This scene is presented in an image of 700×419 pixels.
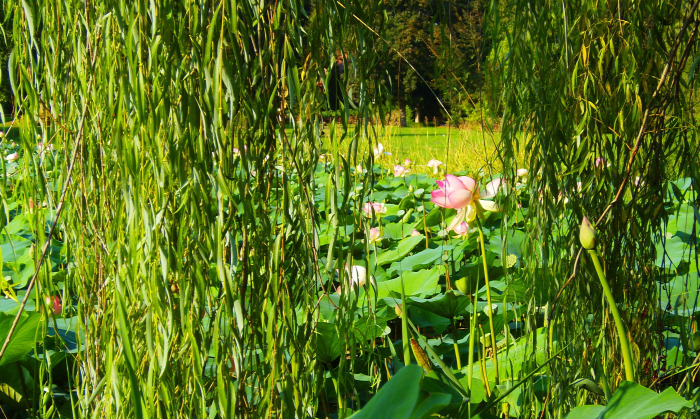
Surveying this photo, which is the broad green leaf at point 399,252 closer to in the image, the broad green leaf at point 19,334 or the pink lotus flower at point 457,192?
the pink lotus flower at point 457,192

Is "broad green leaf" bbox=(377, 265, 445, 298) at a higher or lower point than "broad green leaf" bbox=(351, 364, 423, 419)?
lower

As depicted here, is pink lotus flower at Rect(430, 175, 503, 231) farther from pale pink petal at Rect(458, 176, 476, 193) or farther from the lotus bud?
the lotus bud

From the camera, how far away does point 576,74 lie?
99 cm

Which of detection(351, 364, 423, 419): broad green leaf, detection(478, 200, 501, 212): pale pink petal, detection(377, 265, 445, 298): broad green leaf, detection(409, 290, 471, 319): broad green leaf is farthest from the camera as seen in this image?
detection(377, 265, 445, 298): broad green leaf

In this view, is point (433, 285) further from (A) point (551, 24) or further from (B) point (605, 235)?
(A) point (551, 24)

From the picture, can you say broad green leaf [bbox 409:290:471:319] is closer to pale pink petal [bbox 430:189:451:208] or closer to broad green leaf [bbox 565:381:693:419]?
pale pink petal [bbox 430:189:451:208]

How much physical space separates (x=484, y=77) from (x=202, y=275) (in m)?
0.65

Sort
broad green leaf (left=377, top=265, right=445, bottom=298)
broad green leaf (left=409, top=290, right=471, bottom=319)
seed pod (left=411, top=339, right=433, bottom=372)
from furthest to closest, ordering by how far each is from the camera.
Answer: broad green leaf (left=377, top=265, right=445, bottom=298) → broad green leaf (left=409, top=290, right=471, bottom=319) → seed pod (left=411, top=339, right=433, bottom=372)

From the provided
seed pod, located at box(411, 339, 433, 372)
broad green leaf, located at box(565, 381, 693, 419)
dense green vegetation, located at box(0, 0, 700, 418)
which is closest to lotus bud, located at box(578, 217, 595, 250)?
dense green vegetation, located at box(0, 0, 700, 418)

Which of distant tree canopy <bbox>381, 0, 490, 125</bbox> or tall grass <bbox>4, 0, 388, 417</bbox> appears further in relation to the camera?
distant tree canopy <bbox>381, 0, 490, 125</bbox>

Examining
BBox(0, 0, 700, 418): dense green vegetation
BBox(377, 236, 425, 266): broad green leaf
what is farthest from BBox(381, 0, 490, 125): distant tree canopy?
BBox(377, 236, 425, 266): broad green leaf

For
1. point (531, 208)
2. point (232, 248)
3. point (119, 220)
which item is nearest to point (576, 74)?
point (531, 208)

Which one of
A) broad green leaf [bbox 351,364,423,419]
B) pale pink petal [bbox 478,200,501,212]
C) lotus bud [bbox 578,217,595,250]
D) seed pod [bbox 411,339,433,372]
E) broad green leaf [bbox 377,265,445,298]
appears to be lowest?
broad green leaf [bbox 377,265,445,298]

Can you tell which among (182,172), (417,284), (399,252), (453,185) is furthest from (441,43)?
(399,252)
